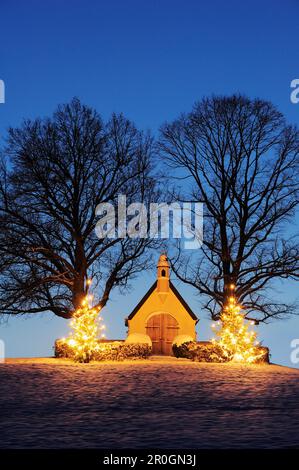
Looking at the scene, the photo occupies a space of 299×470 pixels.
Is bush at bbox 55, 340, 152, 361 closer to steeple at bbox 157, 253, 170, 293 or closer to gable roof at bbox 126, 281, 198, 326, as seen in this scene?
gable roof at bbox 126, 281, 198, 326

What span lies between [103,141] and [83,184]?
8.54 feet

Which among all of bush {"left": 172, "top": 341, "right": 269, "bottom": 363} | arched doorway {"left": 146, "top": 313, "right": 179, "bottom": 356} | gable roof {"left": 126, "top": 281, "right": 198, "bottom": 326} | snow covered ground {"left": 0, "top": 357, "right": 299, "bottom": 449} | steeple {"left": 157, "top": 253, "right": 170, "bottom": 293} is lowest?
snow covered ground {"left": 0, "top": 357, "right": 299, "bottom": 449}

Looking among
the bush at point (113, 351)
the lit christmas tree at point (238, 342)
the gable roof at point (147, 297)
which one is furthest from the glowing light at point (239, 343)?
the gable roof at point (147, 297)

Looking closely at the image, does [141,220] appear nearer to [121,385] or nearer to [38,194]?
[38,194]

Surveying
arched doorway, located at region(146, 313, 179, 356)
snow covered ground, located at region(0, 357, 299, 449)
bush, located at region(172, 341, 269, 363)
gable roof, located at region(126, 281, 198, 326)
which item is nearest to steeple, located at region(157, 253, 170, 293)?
gable roof, located at region(126, 281, 198, 326)

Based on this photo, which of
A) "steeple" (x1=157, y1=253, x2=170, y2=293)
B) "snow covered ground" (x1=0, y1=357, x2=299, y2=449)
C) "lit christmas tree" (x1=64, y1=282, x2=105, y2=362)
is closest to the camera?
"snow covered ground" (x1=0, y1=357, x2=299, y2=449)

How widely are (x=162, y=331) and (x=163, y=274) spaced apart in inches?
121

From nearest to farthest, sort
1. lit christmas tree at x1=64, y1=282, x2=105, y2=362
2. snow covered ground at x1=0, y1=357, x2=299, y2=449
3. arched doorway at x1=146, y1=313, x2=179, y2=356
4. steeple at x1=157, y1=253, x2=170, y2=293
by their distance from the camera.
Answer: snow covered ground at x1=0, y1=357, x2=299, y2=449, lit christmas tree at x1=64, y1=282, x2=105, y2=362, arched doorway at x1=146, y1=313, x2=179, y2=356, steeple at x1=157, y1=253, x2=170, y2=293

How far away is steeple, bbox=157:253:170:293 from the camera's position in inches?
1416

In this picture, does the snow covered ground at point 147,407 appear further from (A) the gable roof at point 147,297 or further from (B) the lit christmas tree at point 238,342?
(A) the gable roof at point 147,297

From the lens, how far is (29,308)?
1348 inches

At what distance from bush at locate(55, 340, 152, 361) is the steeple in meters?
5.45

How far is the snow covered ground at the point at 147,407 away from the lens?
10758 mm
